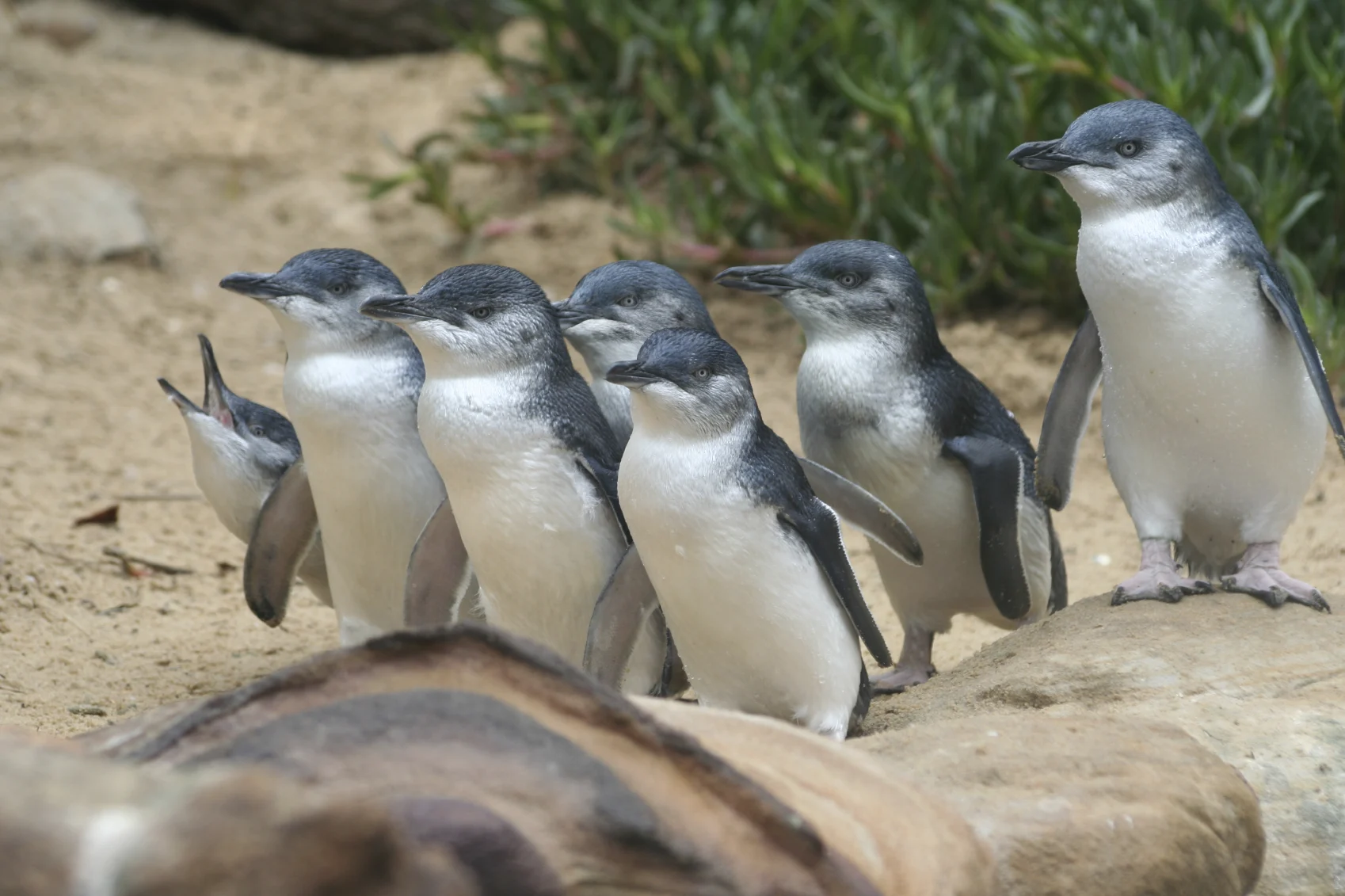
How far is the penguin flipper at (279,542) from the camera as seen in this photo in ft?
14.8

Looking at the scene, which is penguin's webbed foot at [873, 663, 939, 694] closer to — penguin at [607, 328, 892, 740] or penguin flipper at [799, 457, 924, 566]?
penguin flipper at [799, 457, 924, 566]

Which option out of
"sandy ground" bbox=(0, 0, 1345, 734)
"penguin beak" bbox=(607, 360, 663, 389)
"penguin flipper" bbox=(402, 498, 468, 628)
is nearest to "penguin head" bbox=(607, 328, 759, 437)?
"penguin beak" bbox=(607, 360, 663, 389)

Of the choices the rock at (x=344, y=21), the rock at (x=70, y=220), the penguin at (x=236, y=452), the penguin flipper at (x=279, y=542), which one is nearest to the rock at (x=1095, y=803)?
the penguin flipper at (x=279, y=542)

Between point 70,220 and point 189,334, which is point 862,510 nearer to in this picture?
point 189,334

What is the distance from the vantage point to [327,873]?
1.64 meters

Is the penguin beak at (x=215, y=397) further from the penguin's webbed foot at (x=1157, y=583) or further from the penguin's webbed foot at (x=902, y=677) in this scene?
the penguin's webbed foot at (x=1157, y=583)

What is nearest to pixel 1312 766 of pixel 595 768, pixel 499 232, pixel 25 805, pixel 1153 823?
pixel 1153 823

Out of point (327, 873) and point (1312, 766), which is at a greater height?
point (327, 873)

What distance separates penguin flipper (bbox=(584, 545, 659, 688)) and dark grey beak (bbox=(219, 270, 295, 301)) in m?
1.15

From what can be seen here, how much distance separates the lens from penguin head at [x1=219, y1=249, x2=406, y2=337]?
4137 mm

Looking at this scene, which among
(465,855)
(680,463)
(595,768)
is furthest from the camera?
→ (680,463)

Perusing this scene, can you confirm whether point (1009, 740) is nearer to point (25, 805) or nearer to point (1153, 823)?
point (1153, 823)

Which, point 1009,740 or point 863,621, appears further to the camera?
point 863,621

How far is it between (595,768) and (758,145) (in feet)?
18.3
